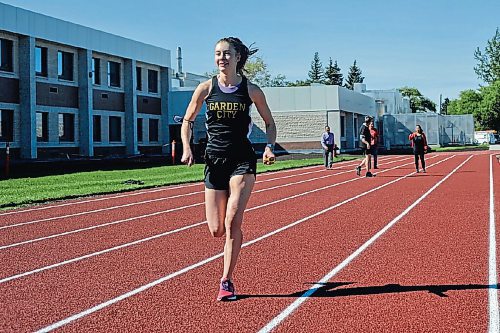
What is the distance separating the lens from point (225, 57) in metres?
6.23

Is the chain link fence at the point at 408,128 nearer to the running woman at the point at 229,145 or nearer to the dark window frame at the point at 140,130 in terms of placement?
the dark window frame at the point at 140,130

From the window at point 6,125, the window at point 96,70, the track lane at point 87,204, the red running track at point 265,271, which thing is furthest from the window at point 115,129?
the red running track at point 265,271

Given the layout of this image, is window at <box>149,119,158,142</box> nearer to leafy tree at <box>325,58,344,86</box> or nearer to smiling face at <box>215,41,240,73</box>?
smiling face at <box>215,41,240,73</box>

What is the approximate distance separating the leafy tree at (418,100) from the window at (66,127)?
110062mm

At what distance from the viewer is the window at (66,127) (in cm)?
4003

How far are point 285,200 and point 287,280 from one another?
898cm

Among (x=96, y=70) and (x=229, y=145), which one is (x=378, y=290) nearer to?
(x=229, y=145)

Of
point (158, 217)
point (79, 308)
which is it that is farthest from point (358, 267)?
point (158, 217)

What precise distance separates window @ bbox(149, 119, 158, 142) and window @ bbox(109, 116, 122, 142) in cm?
428

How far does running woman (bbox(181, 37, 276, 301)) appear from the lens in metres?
6.22

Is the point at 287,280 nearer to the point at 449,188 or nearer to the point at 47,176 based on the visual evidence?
the point at 449,188

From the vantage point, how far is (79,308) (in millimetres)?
6094

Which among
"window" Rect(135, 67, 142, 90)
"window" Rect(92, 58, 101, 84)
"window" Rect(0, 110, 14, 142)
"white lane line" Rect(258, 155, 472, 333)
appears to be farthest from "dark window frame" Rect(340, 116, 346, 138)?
"white lane line" Rect(258, 155, 472, 333)

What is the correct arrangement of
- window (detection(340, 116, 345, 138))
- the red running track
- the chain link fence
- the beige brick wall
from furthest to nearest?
the chain link fence → window (detection(340, 116, 345, 138)) → the beige brick wall → the red running track
